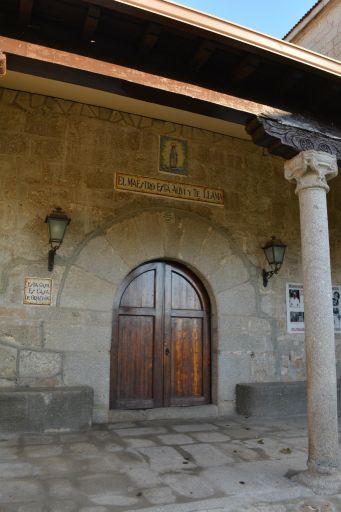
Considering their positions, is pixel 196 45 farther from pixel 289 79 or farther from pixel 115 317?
pixel 115 317

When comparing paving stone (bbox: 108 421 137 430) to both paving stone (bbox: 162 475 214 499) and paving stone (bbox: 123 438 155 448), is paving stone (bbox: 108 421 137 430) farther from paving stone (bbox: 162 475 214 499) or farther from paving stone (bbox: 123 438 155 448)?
paving stone (bbox: 162 475 214 499)

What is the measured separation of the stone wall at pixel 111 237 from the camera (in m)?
4.69

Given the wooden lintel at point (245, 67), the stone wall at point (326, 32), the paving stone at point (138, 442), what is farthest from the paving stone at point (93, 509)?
the stone wall at point (326, 32)

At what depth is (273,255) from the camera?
5.70 metres

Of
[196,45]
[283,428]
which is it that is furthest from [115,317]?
[196,45]

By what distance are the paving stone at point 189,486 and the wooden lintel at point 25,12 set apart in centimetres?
327

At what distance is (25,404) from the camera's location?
4.18 meters

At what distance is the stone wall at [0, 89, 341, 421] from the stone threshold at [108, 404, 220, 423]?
0.57 feet

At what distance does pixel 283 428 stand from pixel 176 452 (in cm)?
158

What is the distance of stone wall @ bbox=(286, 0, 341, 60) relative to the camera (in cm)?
685

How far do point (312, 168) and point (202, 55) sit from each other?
1.25 meters

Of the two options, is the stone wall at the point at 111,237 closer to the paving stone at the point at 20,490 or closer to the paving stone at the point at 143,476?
the paving stone at the point at 143,476

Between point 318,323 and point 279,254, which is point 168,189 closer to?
point 279,254

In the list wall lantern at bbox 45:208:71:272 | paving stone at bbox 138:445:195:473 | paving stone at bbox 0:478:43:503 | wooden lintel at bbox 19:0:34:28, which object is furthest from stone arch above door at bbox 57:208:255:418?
wooden lintel at bbox 19:0:34:28
